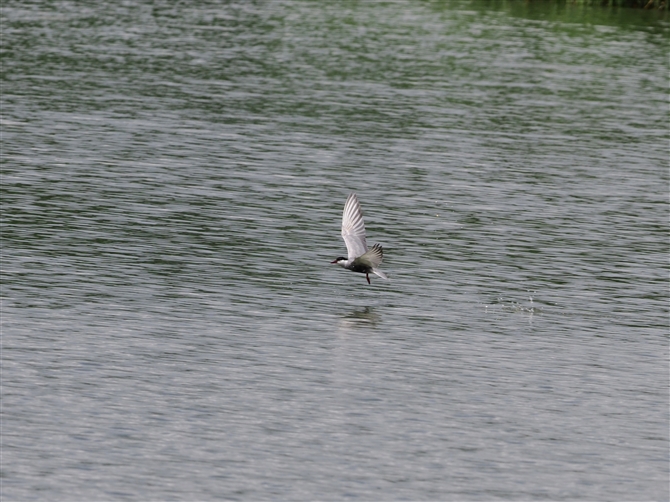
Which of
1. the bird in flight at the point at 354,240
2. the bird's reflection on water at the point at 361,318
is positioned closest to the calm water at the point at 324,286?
the bird's reflection on water at the point at 361,318

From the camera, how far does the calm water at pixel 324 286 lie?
18.0 meters

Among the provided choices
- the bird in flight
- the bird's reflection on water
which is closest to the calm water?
the bird's reflection on water

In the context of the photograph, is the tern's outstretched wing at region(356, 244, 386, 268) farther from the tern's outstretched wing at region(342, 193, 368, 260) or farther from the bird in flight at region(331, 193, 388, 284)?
the tern's outstretched wing at region(342, 193, 368, 260)

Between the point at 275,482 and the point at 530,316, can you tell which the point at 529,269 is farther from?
the point at 275,482

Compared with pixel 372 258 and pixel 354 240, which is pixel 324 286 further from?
pixel 372 258

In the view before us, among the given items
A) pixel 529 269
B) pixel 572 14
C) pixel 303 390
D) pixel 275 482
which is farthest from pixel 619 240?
pixel 572 14

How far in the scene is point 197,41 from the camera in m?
68.1

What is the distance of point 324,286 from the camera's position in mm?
27047

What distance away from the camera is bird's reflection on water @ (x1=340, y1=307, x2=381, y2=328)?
2433cm

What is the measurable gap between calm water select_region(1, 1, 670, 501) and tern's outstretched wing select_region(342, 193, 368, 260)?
3.67ft

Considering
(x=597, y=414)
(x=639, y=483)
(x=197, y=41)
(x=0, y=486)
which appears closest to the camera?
(x=0, y=486)

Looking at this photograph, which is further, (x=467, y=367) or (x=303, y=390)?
(x=467, y=367)

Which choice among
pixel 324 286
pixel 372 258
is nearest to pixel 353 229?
pixel 372 258

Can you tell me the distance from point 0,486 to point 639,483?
7.78 meters
